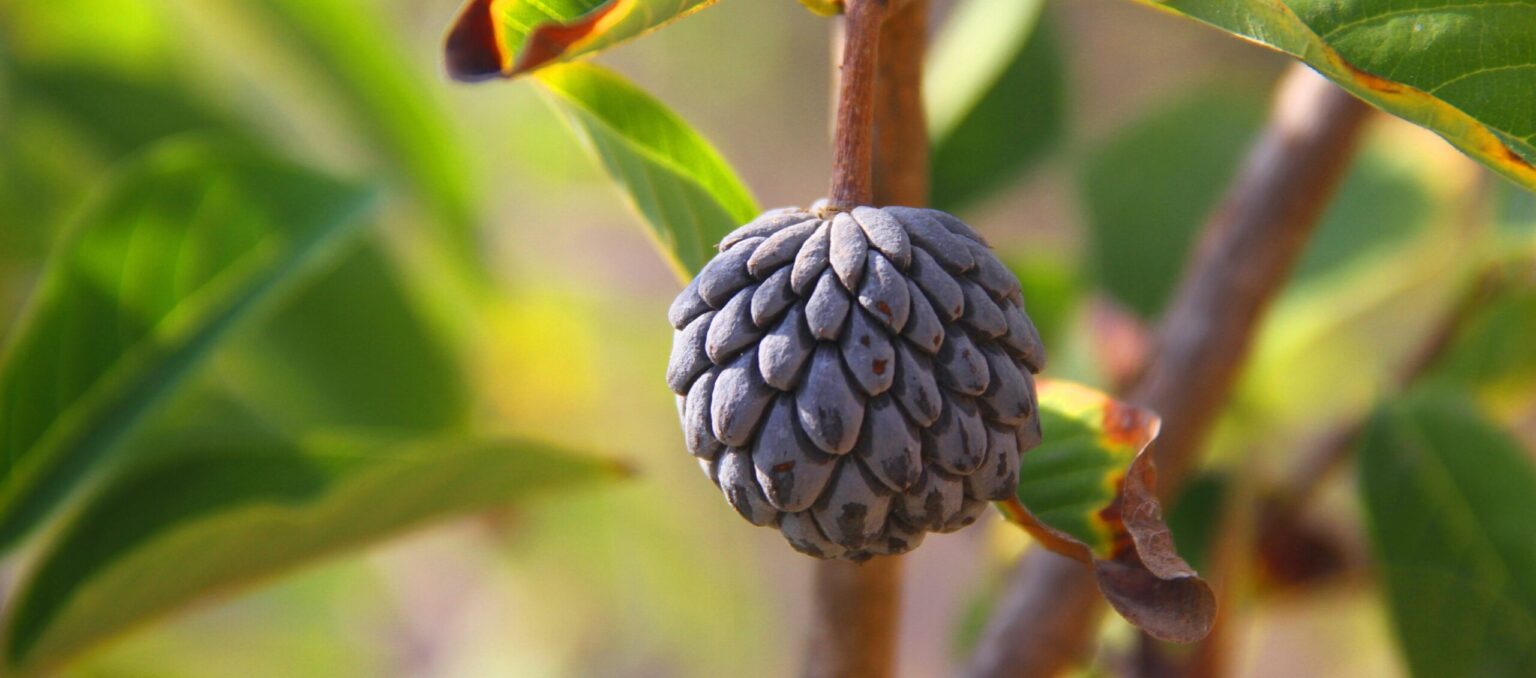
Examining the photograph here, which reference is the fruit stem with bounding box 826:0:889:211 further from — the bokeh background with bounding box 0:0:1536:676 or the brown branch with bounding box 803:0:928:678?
the bokeh background with bounding box 0:0:1536:676

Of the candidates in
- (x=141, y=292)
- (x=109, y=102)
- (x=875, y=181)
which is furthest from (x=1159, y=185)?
(x=109, y=102)

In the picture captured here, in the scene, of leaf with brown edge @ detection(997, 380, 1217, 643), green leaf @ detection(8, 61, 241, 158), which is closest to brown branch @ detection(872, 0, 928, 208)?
leaf with brown edge @ detection(997, 380, 1217, 643)

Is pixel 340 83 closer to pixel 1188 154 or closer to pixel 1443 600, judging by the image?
pixel 1188 154

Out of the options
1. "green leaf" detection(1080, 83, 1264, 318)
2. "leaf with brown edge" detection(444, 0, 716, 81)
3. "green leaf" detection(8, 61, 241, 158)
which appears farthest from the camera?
"green leaf" detection(8, 61, 241, 158)

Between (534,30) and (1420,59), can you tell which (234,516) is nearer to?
(534,30)

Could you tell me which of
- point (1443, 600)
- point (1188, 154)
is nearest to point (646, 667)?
point (1188, 154)

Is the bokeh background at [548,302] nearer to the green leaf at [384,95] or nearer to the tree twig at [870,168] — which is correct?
the green leaf at [384,95]
